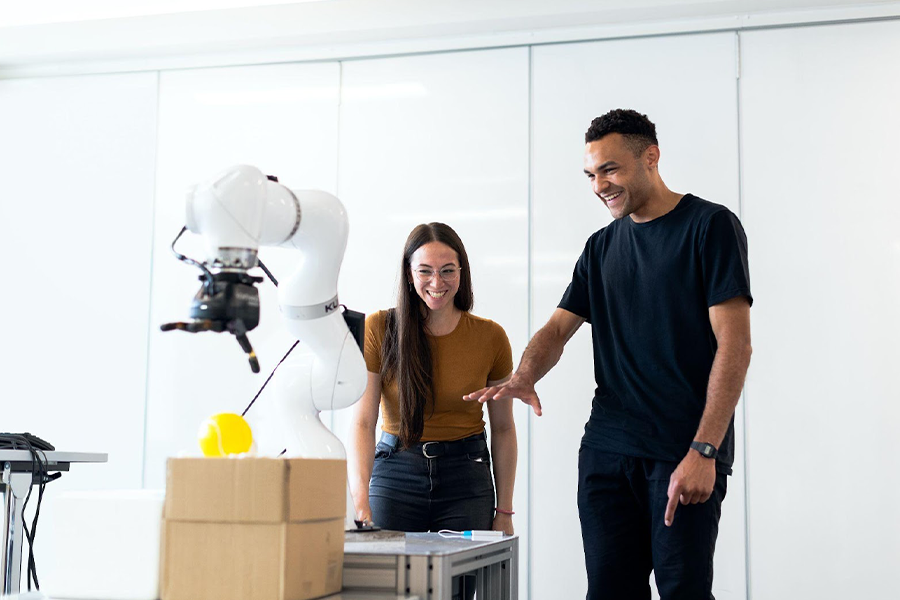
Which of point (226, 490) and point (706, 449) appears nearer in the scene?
point (226, 490)

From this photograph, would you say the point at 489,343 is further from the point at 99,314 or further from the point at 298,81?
the point at 99,314

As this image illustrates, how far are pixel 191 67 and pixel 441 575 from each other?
3420mm

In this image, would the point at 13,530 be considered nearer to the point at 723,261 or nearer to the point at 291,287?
the point at 291,287

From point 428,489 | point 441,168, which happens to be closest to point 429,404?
point 428,489

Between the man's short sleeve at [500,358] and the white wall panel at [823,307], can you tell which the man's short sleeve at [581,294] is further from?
the white wall panel at [823,307]

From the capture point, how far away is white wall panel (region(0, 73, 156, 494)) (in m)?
4.25

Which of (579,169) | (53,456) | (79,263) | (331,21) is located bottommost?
(53,456)

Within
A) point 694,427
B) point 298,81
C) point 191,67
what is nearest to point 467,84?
point 298,81

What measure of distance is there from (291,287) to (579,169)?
2.46 meters

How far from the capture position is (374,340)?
250 centimetres

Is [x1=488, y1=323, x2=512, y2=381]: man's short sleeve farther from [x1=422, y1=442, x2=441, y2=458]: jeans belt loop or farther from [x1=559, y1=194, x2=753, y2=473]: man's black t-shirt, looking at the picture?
[x1=559, y1=194, x2=753, y2=473]: man's black t-shirt

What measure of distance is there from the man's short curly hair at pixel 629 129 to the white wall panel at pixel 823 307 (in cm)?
175

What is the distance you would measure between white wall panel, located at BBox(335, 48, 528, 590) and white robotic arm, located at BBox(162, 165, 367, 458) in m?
2.24

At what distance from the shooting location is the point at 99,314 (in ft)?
14.1
